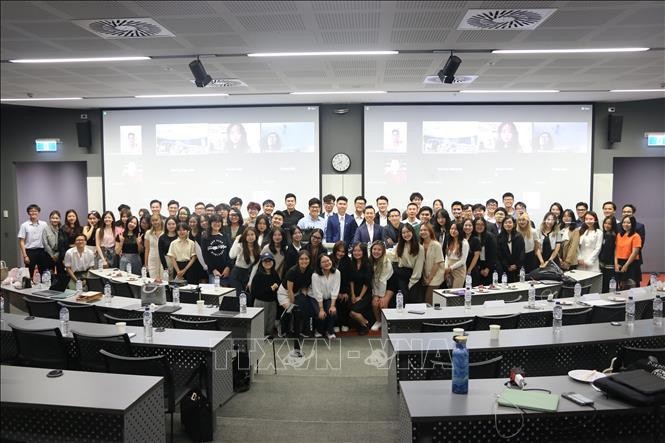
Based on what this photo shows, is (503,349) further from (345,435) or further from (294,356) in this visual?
(294,356)

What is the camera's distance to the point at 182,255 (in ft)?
21.9

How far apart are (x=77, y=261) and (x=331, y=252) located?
11.3 ft

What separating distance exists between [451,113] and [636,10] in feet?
16.7

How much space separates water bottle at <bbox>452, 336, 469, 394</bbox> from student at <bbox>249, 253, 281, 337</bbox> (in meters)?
3.58

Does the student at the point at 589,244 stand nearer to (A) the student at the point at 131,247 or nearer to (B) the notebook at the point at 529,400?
(B) the notebook at the point at 529,400

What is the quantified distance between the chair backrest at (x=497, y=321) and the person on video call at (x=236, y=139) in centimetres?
682

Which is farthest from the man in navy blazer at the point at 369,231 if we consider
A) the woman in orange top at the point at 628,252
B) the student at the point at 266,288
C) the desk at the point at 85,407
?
the desk at the point at 85,407

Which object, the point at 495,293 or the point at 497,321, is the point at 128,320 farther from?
the point at 495,293

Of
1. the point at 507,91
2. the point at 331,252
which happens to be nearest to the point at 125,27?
the point at 331,252

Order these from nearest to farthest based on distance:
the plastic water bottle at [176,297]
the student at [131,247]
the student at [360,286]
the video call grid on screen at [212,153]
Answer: the plastic water bottle at [176,297] → the student at [360,286] → the student at [131,247] → the video call grid on screen at [212,153]

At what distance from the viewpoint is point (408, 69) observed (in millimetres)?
6652

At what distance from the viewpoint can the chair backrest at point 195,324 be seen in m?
4.20

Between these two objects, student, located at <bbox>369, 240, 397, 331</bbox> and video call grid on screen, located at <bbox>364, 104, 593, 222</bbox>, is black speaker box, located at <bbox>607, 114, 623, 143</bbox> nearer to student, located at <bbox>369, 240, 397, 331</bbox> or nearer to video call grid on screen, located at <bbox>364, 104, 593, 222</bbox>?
video call grid on screen, located at <bbox>364, 104, 593, 222</bbox>

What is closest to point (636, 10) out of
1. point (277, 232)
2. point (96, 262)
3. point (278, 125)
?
point (277, 232)
